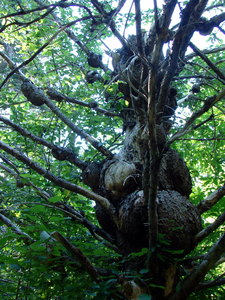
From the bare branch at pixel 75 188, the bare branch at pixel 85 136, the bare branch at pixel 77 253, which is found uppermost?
the bare branch at pixel 85 136

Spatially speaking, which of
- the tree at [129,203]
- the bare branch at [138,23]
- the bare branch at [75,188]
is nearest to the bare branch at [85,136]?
the tree at [129,203]

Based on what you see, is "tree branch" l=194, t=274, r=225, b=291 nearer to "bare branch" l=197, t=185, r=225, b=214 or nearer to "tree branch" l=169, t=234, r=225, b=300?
"tree branch" l=169, t=234, r=225, b=300

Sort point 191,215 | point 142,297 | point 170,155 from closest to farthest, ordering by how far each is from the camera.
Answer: point 142,297 < point 191,215 < point 170,155

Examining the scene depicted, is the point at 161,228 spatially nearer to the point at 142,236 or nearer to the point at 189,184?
the point at 142,236

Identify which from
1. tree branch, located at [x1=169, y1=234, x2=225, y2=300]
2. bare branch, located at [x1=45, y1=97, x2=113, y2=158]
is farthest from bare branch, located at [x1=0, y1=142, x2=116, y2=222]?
tree branch, located at [x1=169, y1=234, x2=225, y2=300]

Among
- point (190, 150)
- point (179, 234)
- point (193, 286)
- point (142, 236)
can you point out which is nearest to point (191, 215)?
point (179, 234)

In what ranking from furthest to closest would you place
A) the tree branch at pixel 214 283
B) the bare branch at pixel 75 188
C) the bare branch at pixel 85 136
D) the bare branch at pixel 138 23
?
the bare branch at pixel 85 136 < the bare branch at pixel 75 188 < the tree branch at pixel 214 283 < the bare branch at pixel 138 23

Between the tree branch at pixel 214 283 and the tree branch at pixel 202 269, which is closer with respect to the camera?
the tree branch at pixel 202 269

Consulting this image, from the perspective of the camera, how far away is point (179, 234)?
2.38 metres

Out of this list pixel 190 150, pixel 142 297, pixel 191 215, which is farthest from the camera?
pixel 190 150

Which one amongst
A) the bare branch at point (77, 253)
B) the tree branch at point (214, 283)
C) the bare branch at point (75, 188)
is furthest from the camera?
the bare branch at point (75, 188)

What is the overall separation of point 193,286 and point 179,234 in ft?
1.68

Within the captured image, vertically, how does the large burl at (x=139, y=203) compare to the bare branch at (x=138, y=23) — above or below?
below

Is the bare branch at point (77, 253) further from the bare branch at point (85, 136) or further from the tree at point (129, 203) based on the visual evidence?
the bare branch at point (85, 136)
